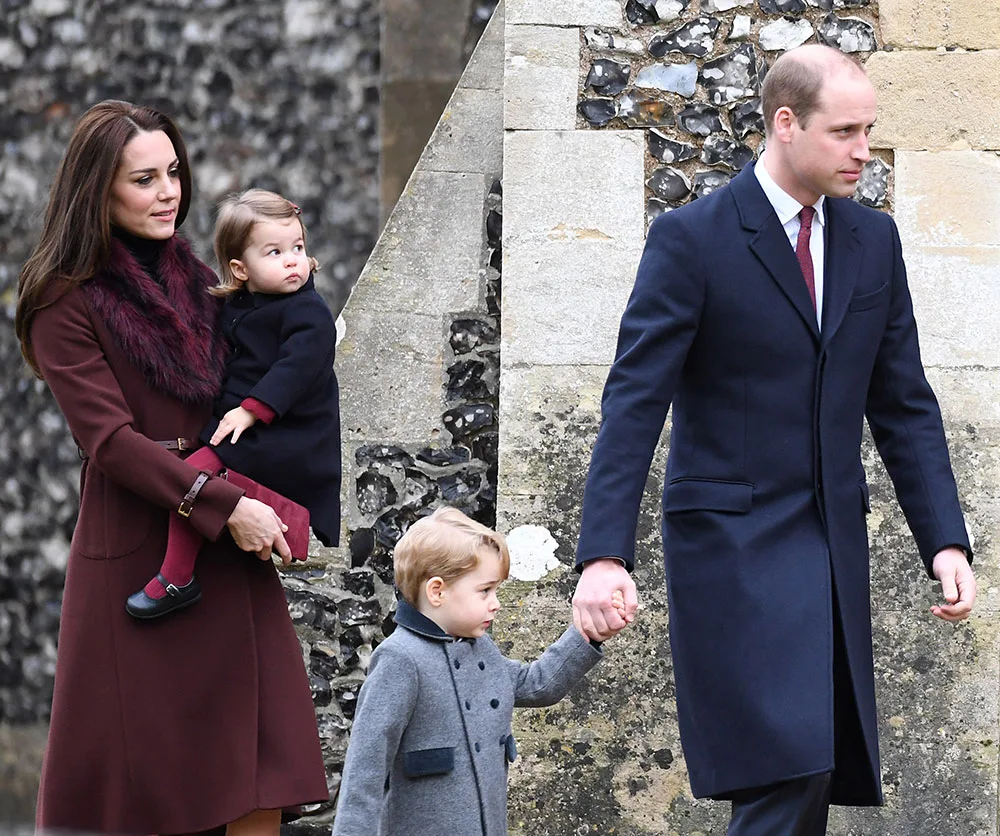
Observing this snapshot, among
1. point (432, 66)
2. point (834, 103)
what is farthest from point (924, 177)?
point (432, 66)

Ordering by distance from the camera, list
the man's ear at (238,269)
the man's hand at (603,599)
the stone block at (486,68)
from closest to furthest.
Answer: the man's hand at (603,599) → the man's ear at (238,269) → the stone block at (486,68)

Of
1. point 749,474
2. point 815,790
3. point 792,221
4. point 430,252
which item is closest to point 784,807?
point 815,790

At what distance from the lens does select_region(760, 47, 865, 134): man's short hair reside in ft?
10.1

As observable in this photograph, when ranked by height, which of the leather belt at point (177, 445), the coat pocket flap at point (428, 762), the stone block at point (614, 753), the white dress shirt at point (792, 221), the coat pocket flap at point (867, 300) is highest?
the white dress shirt at point (792, 221)

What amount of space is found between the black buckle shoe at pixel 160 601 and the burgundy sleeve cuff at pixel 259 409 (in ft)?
1.06

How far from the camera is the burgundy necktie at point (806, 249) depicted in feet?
10.3

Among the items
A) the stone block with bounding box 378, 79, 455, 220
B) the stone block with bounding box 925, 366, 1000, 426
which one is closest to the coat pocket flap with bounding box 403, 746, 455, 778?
the stone block with bounding box 925, 366, 1000, 426

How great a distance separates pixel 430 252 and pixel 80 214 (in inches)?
64.0

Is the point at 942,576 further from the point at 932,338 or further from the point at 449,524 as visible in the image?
the point at 932,338

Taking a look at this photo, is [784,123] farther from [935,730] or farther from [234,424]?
[935,730]

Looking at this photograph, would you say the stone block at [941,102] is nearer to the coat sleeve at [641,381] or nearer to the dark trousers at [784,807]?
the coat sleeve at [641,381]

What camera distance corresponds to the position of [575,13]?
422 cm

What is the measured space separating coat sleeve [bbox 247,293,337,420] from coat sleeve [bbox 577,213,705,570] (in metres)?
0.55

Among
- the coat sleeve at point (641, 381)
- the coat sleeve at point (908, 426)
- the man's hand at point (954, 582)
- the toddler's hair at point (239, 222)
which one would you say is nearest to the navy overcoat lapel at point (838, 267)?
the coat sleeve at point (908, 426)
